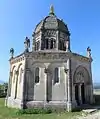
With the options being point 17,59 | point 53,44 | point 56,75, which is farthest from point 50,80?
point 53,44

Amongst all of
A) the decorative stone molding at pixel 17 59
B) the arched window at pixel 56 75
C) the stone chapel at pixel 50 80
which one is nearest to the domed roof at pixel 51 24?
the stone chapel at pixel 50 80

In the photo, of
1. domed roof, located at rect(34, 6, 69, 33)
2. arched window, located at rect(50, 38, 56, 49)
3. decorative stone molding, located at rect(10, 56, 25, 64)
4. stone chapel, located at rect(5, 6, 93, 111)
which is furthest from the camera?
domed roof, located at rect(34, 6, 69, 33)

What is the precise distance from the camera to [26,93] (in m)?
20.8

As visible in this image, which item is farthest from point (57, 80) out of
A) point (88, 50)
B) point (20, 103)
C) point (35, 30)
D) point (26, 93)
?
point (35, 30)

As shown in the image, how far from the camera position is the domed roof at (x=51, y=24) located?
26.3 m

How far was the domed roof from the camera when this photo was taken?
26312 mm

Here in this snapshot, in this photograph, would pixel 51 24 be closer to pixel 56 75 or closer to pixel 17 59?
pixel 17 59

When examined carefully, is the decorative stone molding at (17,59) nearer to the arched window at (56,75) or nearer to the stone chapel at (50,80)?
the stone chapel at (50,80)

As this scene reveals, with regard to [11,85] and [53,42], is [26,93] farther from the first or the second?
[53,42]

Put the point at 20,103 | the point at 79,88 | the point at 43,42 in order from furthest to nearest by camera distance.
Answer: the point at 43,42 < the point at 79,88 < the point at 20,103

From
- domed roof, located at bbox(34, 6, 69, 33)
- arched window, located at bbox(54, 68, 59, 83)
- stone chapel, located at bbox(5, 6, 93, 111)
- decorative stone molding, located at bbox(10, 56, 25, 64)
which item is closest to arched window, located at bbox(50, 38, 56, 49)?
stone chapel, located at bbox(5, 6, 93, 111)

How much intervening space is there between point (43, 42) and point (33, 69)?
5876 mm

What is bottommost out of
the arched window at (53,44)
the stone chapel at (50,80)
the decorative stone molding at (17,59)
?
the stone chapel at (50,80)

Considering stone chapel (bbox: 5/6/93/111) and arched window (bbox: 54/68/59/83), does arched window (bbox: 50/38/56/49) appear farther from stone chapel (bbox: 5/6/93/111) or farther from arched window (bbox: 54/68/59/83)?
arched window (bbox: 54/68/59/83)
